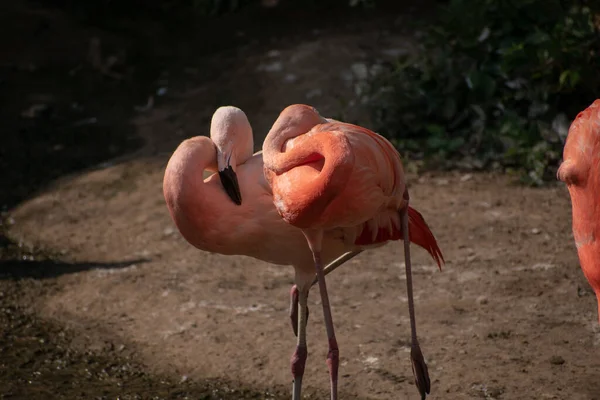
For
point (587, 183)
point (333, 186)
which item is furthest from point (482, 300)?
point (333, 186)

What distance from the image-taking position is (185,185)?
3549 mm

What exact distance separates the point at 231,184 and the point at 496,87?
10.2 feet

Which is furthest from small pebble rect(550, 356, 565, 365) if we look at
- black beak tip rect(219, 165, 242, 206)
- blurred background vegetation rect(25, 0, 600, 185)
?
blurred background vegetation rect(25, 0, 600, 185)

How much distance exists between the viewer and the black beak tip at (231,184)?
11.8 feet

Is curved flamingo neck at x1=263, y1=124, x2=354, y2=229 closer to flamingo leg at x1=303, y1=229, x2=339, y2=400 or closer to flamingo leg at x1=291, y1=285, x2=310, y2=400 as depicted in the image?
flamingo leg at x1=303, y1=229, x2=339, y2=400

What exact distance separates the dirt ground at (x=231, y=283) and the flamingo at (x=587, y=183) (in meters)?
0.83

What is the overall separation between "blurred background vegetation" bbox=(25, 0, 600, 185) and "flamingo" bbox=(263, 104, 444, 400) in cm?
241

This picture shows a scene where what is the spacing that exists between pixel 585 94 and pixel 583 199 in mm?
3329

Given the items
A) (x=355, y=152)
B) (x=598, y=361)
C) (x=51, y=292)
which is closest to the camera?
(x=355, y=152)

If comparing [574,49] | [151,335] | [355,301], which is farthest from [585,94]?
[151,335]

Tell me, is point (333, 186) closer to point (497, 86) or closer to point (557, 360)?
point (557, 360)

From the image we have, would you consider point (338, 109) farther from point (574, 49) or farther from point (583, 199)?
point (583, 199)

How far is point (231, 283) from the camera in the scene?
483 centimetres

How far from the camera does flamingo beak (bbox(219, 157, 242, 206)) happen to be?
142 inches
